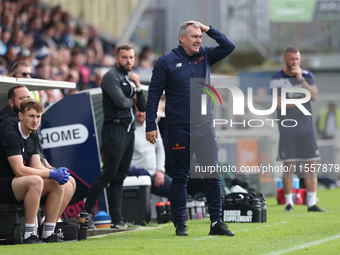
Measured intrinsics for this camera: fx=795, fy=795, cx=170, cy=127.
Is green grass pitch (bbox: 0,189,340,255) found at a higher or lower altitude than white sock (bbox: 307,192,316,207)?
higher

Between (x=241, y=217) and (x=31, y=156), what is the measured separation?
3122mm

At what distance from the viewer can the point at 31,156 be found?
7.95 metres

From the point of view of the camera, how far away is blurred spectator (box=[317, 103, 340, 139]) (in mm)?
21836

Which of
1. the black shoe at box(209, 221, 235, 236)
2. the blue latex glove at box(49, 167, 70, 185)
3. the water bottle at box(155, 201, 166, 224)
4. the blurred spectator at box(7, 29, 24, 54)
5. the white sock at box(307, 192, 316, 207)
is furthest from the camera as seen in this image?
the blurred spectator at box(7, 29, 24, 54)

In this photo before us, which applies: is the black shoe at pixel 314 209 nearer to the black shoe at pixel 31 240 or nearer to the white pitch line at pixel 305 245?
the white pitch line at pixel 305 245

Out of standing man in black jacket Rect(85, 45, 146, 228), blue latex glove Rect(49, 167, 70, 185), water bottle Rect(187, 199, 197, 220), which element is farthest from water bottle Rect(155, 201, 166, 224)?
blue latex glove Rect(49, 167, 70, 185)

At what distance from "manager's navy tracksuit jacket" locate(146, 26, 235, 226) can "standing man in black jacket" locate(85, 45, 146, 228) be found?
1421 millimetres

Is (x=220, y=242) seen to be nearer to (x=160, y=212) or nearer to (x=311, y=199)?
(x=160, y=212)

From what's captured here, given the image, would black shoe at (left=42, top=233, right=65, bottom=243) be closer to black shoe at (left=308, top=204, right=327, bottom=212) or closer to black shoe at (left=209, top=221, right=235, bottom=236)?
black shoe at (left=209, top=221, right=235, bottom=236)

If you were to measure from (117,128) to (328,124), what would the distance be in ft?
44.2

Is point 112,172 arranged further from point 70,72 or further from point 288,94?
point 70,72

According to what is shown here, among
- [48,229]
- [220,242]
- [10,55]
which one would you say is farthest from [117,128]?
[10,55]

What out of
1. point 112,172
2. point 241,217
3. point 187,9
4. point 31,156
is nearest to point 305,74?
point 241,217

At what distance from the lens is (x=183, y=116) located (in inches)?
320
